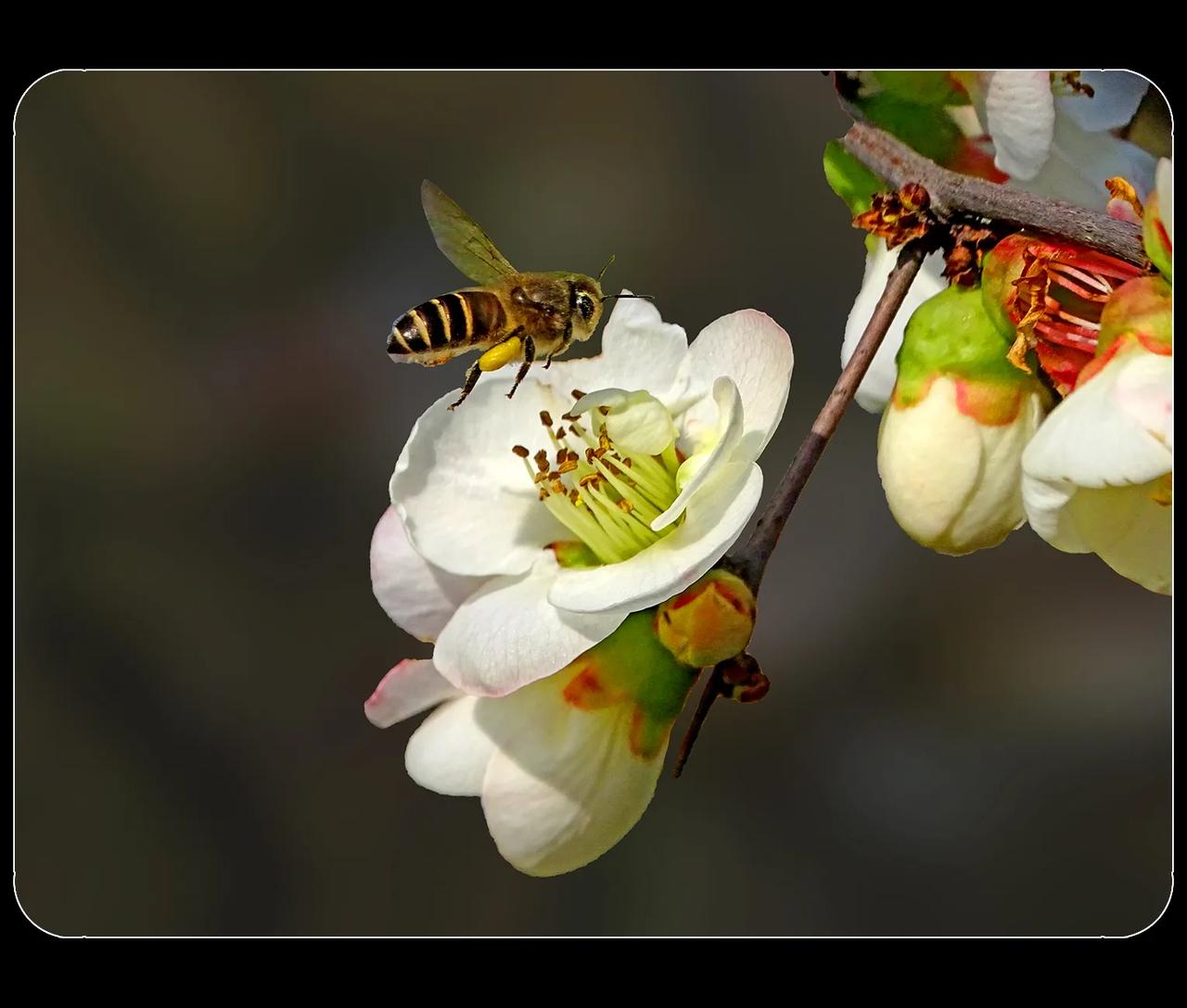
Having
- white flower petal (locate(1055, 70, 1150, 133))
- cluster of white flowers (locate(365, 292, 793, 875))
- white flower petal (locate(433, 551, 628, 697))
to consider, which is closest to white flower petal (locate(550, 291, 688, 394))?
cluster of white flowers (locate(365, 292, 793, 875))

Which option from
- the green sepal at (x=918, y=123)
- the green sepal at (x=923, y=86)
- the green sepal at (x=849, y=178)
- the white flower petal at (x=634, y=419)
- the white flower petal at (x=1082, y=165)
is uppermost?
the green sepal at (x=923, y=86)

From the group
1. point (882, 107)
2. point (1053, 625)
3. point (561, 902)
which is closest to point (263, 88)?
point (882, 107)

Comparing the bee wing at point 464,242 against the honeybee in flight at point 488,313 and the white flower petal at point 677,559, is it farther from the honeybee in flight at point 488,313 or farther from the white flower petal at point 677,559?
the white flower petal at point 677,559

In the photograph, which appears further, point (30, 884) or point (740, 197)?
point (740, 197)

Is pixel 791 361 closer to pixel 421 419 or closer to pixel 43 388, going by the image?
pixel 421 419

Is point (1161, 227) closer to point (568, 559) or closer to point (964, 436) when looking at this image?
point (964, 436)

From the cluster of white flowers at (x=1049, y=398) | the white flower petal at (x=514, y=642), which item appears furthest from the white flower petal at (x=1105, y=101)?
the white flower petal at (x=514, y=642)

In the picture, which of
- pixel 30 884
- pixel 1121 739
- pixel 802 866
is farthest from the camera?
pixel 802 866
